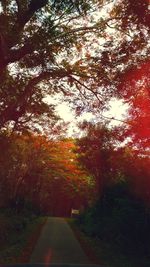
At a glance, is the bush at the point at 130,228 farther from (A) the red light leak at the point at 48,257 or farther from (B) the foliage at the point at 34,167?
(B) the foliage at the point at 34,167

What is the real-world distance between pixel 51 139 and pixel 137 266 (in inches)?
1113

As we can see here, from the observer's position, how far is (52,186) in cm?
8006

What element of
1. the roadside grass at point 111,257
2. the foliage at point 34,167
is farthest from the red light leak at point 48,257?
the foliage at point 34,167

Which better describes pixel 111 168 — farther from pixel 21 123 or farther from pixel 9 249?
pixel 9 249

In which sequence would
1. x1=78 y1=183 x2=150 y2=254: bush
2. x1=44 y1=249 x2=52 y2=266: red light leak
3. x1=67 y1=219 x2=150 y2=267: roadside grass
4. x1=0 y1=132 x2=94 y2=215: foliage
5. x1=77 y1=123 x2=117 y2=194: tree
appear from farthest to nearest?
x1=0 y1=132 x2=94 y2=215: foliage, x1=77 y1=123 x2=117 y2=194: tree, x1=78 y1=183 x2=150 y2=254: bush, x1=67 y1=219 x2=150 y2=267: roadside grass, x1=44 y1=249 x2=52 y2=266: red light leak

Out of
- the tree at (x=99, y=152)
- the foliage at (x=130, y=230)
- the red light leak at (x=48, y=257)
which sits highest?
the tree at (x=99, y=152)

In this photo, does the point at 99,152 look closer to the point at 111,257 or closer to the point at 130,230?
the point at 130,230

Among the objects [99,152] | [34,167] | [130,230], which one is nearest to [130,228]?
[130,230]

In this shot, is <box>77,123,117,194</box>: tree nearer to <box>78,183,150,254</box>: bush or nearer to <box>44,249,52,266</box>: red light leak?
<box>78,183,150,254</box>: bush

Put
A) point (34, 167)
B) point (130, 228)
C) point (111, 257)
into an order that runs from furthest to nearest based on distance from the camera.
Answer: point (34, 167)
point (130, 228)
point (111, 257)

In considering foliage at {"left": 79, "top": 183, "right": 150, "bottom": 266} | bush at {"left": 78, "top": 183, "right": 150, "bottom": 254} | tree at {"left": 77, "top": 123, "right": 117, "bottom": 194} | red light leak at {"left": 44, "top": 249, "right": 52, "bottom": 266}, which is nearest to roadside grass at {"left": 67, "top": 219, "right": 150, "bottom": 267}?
foliage at {"left": 79, "top": 183, "right": 150, "bottom": 266}

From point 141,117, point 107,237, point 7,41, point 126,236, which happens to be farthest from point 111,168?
point 7,41

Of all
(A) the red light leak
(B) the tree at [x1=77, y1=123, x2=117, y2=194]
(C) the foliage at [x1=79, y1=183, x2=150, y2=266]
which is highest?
(B) the tree at [x1=77, y1=123, x2=117, y2=194]

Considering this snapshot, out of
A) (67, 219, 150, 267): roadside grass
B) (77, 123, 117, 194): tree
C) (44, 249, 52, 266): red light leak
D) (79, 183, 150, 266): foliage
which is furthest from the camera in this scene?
(77, 123, 117, 194): tree
